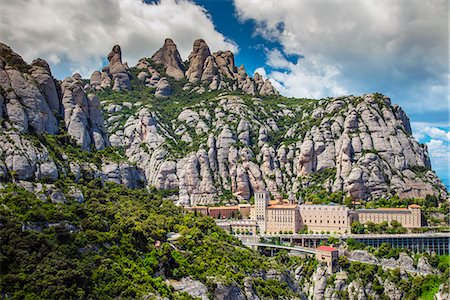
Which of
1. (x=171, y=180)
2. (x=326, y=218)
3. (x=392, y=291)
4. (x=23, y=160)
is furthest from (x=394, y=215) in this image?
(x=23, y=160)

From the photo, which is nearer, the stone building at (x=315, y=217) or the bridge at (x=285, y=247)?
the bridge at (x=285, y=247)

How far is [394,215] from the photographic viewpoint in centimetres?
11619

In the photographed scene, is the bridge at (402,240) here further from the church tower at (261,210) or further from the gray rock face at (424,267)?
the church tower at (261,210)

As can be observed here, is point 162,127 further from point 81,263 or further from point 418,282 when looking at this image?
point 81,263

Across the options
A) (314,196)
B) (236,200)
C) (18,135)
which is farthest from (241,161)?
(18,135)

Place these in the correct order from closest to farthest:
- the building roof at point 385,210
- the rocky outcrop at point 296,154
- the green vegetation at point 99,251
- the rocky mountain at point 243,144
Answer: the green vegetation at point 99,251 → the rocky mountain at point 243,144 → the building roof at point 385,210 → the rocky outcrop at point 296,154

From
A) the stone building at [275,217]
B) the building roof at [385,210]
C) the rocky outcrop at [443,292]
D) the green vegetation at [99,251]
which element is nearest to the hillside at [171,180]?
the green vegetation at [99,251]

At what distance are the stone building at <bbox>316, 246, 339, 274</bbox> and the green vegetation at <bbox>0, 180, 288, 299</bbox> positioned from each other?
62.9 feet

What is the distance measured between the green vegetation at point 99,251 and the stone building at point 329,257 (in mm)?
19177

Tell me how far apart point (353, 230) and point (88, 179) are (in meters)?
61.3

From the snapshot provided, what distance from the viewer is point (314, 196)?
137m

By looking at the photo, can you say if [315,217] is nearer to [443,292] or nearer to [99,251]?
[443,292]

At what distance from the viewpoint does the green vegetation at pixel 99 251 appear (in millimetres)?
48844

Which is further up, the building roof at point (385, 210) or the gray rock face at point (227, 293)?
the building roof at point (385, 210)
